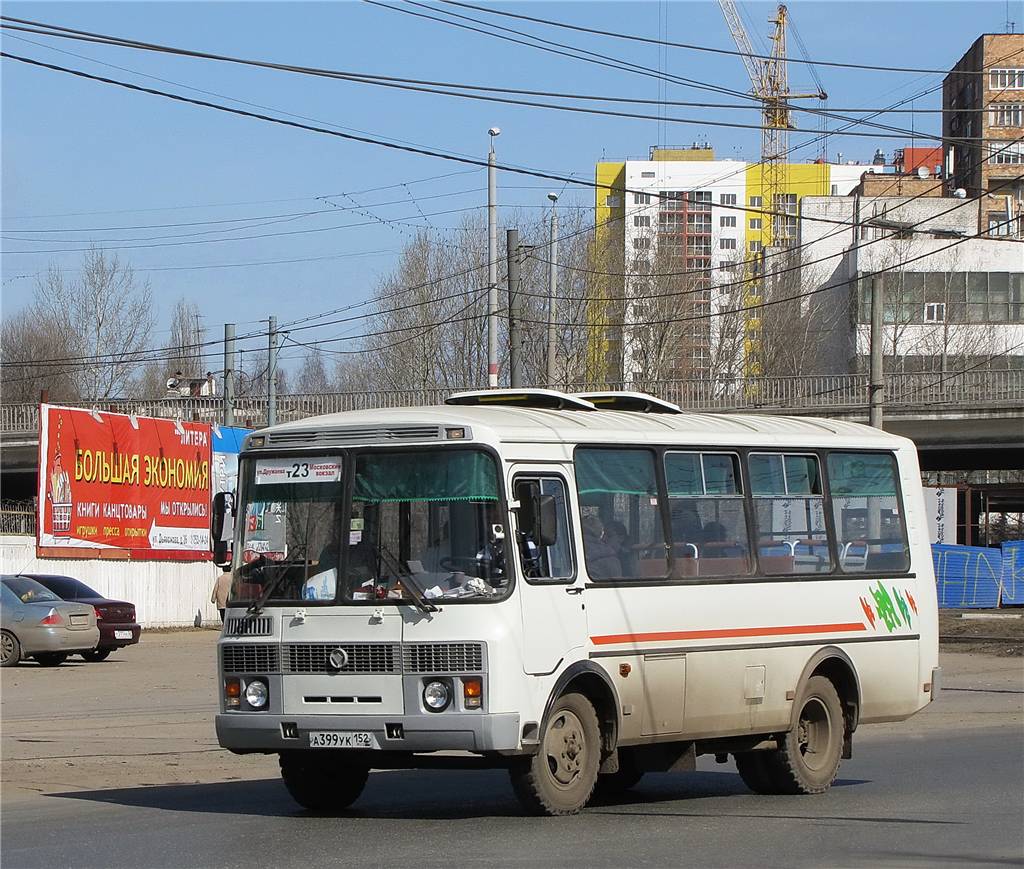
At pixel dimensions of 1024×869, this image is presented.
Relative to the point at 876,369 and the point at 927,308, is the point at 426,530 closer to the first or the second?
the point at 876,369

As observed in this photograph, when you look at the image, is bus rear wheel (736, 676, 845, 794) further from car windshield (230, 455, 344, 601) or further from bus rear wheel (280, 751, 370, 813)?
car windshield (230, 455, 344, 601)

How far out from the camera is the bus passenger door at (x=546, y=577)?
10.6 meters

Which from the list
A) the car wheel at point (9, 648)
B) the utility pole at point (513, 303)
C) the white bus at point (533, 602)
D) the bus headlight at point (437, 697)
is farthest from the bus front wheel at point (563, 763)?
the utility pole at point (513, 303)

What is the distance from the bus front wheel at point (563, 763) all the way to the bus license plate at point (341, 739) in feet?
3.11

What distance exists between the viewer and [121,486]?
39.2 m

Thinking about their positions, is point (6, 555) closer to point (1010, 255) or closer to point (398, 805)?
point (398, 805)

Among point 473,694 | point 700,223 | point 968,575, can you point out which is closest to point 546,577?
point 473,694

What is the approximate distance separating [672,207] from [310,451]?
136722 millimetres

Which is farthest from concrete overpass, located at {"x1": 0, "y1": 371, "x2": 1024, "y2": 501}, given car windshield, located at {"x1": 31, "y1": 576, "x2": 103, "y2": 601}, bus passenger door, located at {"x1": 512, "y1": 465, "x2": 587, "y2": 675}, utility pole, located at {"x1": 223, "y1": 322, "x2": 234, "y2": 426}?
bus passenger door, located at {"x1": 512, "y1": 465, "x2": 587, "y2": 675}

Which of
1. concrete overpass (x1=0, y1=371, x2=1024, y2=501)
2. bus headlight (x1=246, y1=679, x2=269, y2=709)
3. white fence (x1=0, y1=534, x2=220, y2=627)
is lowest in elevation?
white fence (x1=0, y1=534, x2=220, y2=627)

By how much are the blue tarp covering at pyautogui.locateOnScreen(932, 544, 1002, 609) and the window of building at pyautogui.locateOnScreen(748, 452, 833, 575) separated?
3691 cm

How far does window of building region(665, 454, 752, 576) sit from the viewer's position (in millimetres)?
12211

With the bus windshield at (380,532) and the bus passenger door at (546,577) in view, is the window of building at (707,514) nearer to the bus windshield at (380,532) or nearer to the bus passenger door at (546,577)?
the bus passenger door at (546,577)

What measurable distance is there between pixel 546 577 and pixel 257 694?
207cm
